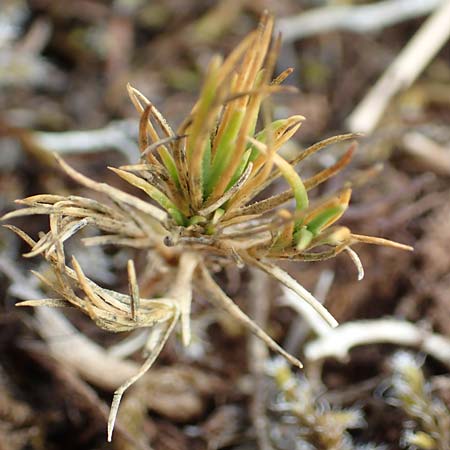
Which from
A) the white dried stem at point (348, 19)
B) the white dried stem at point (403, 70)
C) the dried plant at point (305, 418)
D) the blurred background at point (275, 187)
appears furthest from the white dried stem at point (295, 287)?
the white dried stem at point (348, 19)

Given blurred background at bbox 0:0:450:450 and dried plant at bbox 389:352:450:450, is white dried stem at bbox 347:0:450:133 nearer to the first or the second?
blurred background at bbox 0:0:450:450

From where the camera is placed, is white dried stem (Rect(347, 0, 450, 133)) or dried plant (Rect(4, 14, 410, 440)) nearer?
dried plant (Rect(4, 14, 410, 440))

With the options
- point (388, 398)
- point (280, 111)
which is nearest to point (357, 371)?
point (388, 398)

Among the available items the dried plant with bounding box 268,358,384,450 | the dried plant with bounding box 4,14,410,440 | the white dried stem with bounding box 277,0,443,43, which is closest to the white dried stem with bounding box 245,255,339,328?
the dried plant with bounding box 4,14,410,440

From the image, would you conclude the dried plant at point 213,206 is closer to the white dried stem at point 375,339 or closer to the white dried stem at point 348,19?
the white dried stem at point 375,339

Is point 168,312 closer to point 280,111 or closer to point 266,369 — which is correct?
point 266,369
